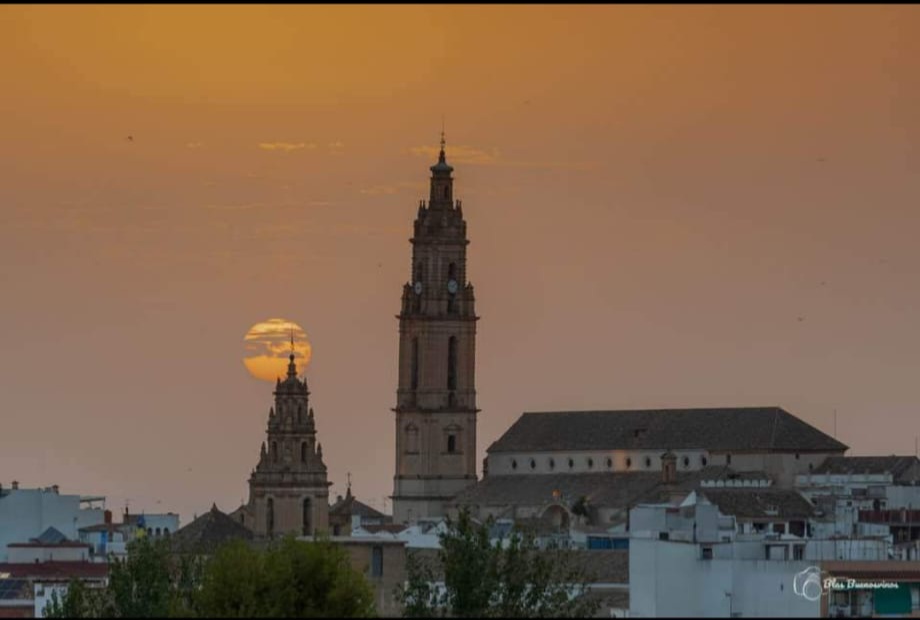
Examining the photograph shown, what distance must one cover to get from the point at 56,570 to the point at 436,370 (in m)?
46.2

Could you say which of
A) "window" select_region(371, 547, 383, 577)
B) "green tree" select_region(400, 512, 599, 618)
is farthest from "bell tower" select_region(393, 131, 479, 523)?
"green tree" select_region(400, 512, 599, 618)

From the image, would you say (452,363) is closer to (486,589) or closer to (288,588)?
(486,589)

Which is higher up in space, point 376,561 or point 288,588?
point 376,561

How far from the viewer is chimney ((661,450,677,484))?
153 meters

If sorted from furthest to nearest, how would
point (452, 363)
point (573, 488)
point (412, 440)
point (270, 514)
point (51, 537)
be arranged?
point (452, 363) → point (412, 440) → point (573, 488) → point (270, 514) → point (51, 537)

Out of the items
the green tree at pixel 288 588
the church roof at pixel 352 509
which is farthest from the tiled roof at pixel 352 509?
the green tree at pixel 288 588

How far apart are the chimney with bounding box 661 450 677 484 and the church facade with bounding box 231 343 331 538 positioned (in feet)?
42.7

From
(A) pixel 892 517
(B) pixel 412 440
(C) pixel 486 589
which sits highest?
(B) pixel 412 440

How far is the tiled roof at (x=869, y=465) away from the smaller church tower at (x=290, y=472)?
19277mm

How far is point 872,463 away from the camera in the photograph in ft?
501

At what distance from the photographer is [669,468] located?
Result: 153500 millimetres

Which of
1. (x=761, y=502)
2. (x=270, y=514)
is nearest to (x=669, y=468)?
(x=761, y=502)

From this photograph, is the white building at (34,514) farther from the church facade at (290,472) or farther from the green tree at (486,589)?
the green tree at (486,589)

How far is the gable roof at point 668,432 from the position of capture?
155625 millimetres
